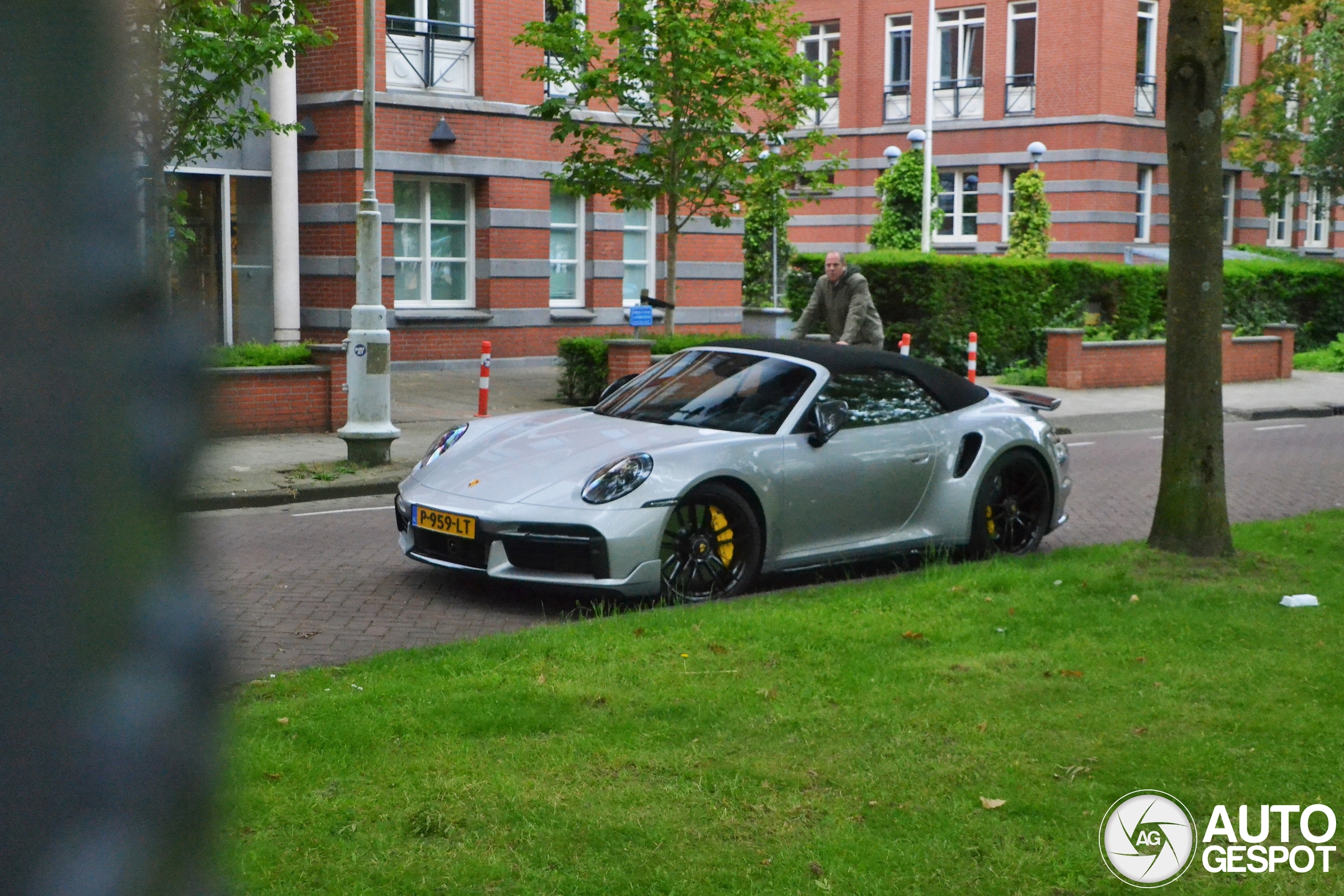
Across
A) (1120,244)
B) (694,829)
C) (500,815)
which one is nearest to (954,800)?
(694,829)

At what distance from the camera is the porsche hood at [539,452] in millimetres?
8578

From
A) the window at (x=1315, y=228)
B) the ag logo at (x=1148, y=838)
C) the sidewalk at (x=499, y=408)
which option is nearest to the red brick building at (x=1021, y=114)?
the window at (x=1315, y=228)

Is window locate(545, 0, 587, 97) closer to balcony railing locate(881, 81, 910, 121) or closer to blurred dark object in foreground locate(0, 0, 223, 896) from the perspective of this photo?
blurred dark object in foreground locate(0, 0, 223, 896)

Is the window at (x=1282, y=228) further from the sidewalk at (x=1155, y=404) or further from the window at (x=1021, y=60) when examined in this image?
the sidewalk at (x=1155, y=404)

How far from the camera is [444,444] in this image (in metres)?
9.57

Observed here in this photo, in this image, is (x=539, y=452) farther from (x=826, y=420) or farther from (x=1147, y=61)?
(x=1147, y=61)

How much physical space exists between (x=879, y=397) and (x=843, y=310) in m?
5.64

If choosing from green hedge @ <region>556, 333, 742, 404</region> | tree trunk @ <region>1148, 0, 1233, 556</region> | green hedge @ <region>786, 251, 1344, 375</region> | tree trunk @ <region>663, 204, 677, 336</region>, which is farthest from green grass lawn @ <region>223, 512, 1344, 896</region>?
green hedge @ <region>786, 251, 1344, 375</region>

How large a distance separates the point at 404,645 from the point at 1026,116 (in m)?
38.6

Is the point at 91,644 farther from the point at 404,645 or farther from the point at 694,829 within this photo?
the point at 404,645

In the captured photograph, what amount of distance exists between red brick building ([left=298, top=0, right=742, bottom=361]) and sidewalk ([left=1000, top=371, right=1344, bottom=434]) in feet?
24.7

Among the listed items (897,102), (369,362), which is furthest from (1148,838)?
(897,102)

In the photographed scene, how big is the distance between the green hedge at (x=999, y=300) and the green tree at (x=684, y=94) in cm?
440

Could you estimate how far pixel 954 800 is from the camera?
4.84 m
